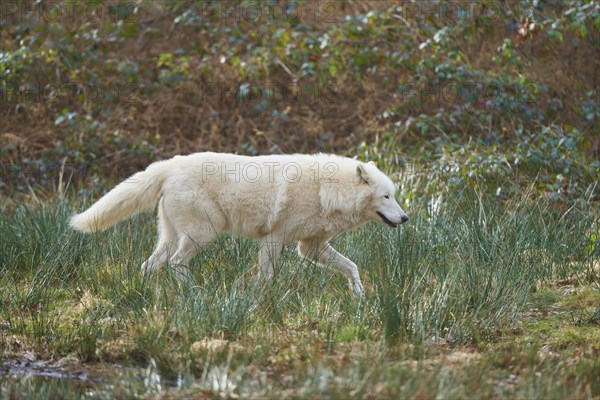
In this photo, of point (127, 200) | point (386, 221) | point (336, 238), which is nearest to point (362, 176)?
point (386, 221)

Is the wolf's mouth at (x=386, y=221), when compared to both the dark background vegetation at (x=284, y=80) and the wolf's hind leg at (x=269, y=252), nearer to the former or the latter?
the wolf's hind leg at (x=269, y=252)

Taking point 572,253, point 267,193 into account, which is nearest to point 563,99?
point 572,253

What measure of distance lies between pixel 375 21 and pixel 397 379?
9407mm

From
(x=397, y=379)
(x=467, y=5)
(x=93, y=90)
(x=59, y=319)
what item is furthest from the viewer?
(x=93, y=90)

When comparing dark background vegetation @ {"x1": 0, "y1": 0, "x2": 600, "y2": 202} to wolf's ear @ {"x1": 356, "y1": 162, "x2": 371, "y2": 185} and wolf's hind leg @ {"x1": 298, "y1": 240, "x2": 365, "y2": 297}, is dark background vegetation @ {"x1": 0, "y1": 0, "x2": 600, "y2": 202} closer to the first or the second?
wolf's ear @ {"x1": 356, "y1": 162, "x2": 371, "y2": 185}

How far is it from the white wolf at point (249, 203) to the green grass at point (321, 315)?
0.22 metres

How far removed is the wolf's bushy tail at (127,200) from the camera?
6.96 m

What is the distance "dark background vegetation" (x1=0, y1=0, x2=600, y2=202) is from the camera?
11961 millimetres

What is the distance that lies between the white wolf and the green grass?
0.22 metres

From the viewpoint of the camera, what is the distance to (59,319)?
6016mm

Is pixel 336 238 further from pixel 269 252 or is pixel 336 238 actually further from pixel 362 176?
pixel 269 252

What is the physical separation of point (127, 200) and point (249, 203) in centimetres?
104

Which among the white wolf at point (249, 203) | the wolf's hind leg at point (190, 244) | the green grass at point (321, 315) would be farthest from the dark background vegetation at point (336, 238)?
the white wolf at point (249, 203)

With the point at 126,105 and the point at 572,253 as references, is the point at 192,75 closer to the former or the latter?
the point at 126,105
